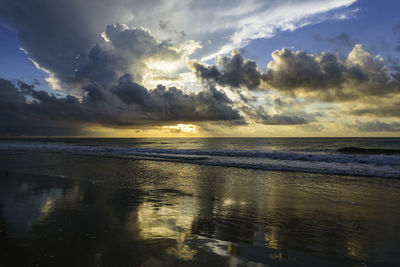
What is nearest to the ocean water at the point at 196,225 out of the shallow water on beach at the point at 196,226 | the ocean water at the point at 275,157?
the shallow water on beach at the point at 196,226

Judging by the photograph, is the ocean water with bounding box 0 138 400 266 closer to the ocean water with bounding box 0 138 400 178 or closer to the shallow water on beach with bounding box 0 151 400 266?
the shallow water on beach with bounding box 0 151 400 266

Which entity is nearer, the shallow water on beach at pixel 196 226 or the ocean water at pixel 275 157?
the shallow water on beach at pixel 196 226

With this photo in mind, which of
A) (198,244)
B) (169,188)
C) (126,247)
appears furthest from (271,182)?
(126,247)

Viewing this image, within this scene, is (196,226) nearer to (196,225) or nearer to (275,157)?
(196,225)

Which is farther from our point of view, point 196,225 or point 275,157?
point 275,157

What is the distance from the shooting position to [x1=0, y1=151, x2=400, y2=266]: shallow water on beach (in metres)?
4.24

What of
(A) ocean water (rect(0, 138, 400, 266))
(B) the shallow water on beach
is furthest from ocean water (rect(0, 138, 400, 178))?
(B) the shallow water on beach

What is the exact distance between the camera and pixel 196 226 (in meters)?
5.86

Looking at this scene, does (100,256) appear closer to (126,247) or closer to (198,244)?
(126,247)

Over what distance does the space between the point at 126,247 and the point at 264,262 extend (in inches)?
107

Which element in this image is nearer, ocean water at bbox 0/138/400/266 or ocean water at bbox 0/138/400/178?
ocean water at bbox 0/138/400/266

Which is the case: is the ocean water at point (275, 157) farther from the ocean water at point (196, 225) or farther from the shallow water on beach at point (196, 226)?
the shallow water on beach at point (196, 226)

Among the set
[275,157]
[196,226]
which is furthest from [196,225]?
[275,157]

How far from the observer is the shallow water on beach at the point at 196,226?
4.24m
